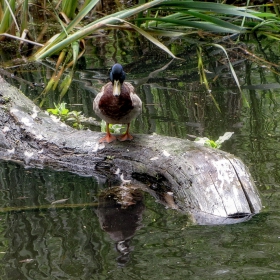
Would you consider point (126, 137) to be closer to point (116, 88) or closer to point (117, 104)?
point (117, 104)

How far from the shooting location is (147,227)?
414cm

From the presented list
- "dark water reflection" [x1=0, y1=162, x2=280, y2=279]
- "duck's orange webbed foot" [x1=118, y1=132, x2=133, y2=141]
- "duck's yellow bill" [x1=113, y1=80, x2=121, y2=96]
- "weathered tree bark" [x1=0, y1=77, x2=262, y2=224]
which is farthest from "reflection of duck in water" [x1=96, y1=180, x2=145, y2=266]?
"duck's yellow bill" [x1=113, y1=80, x2=121, y2=96]

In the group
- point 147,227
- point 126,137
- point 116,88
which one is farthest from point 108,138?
point 147,227

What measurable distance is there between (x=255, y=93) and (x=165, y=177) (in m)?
2.94

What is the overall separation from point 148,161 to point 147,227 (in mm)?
730

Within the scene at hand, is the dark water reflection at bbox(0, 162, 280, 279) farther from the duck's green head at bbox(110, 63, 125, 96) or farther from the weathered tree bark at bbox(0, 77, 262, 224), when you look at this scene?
the duck's green head at bbox(110, 63, 125, 96)

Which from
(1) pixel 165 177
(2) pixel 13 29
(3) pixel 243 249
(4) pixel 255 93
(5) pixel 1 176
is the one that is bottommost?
(3) pixel 243 249

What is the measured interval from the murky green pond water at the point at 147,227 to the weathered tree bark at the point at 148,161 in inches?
4.4

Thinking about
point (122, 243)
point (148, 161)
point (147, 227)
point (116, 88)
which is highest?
point (116, 88)

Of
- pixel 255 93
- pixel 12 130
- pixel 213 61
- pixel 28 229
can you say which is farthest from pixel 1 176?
pixel 213 61

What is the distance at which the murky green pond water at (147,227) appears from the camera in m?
3.57

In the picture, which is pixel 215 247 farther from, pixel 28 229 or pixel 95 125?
pixel 95 125

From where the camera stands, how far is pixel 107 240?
3996 millimetres

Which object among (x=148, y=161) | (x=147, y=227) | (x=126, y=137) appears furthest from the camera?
(x=126, y=137)
